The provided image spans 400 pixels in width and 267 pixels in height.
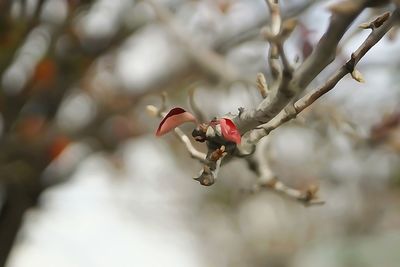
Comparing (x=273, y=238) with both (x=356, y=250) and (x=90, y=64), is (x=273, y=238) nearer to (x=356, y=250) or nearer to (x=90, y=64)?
(x=356, y=250)

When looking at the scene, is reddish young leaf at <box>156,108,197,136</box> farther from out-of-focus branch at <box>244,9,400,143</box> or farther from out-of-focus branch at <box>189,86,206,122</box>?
out-of-focus branch at <box>189,86,206,122</box>

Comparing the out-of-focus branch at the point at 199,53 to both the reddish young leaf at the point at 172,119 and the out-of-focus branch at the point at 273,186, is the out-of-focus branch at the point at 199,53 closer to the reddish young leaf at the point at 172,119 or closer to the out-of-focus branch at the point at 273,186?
the out-of-focus branch at the point at 273,186

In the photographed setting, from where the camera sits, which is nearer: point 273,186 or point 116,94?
point 273,186

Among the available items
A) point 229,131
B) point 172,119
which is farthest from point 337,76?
point 172,119

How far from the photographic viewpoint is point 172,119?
168cm

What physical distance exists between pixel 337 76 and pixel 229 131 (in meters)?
0.27

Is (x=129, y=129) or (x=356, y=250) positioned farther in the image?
(x=356, y=250)

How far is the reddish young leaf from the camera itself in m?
1.67

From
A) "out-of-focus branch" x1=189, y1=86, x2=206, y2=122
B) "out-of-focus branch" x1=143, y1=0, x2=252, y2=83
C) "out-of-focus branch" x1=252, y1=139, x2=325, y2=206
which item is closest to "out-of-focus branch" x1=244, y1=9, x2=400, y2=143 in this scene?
"out-of-focus branch" x1=189, y1=86, x2=206, y2=122

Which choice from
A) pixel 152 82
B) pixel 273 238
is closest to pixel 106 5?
pixel 152 82

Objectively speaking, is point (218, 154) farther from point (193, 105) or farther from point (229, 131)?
point (193, 105)

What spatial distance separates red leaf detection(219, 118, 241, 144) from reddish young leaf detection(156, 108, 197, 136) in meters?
0.15

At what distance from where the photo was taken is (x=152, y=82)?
201 inches

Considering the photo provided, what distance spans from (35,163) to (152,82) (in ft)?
3.59
